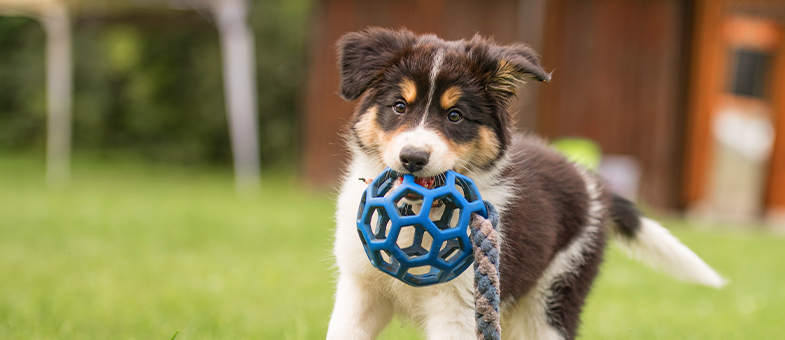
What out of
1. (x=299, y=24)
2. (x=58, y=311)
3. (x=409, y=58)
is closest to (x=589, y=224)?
(x=409, y=58)

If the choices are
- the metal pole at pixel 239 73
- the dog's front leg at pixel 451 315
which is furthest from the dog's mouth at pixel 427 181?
the metal pole at pixel 239 73

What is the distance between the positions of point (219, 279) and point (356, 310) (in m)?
2.84

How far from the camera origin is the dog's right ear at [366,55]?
123 inches

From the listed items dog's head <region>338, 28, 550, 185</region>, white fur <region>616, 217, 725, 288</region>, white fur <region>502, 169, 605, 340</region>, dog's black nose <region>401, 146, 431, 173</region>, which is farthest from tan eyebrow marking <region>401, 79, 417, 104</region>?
Answer: white fur <region>616, 217, 725, 288</region>

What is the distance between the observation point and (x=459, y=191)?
108 inches

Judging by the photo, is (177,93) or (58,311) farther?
(177,93)

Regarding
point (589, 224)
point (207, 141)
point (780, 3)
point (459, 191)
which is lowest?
point (207, 141)

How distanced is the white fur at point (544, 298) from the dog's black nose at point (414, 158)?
1.20 m

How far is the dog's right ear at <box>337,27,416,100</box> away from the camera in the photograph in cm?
311

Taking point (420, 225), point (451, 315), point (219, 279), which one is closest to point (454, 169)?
point (420, 225)

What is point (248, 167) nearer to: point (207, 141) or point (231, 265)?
point (207, 141)

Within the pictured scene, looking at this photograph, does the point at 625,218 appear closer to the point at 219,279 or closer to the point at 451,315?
the point at 451,315

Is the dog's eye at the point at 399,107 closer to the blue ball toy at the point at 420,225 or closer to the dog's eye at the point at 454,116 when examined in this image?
the dog's eye at the point at 454,116

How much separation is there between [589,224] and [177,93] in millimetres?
18967
